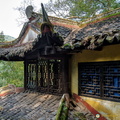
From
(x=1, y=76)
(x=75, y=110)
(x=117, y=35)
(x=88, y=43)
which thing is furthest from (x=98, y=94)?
(x=1, y=76)

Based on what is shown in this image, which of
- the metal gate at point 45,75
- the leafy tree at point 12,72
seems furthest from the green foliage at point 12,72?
the metal gate at point 45,75

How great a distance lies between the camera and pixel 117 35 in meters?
3.12

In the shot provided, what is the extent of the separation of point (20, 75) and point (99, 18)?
11662 mm

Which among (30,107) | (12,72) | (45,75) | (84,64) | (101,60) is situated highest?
(101,60)

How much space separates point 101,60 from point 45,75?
2.81 metres

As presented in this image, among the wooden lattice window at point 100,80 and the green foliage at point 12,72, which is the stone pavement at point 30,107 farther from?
the green foliage at point 12,72

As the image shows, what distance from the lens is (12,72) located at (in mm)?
15977

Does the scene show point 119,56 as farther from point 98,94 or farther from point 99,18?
point 99,18

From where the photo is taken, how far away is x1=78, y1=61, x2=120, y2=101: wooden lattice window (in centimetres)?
440

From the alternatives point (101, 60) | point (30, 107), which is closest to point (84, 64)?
point (101, 60)

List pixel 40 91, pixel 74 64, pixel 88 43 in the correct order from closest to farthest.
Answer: pixel 88 43 < pixel 74 64 < pixel 40 91

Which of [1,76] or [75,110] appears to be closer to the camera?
[75,110]

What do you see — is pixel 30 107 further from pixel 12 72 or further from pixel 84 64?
pixel 12 72

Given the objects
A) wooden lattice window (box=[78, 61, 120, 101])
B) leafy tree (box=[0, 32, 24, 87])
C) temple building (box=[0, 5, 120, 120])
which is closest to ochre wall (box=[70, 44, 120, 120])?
temple building (box=[0, 5, 120, 120])
